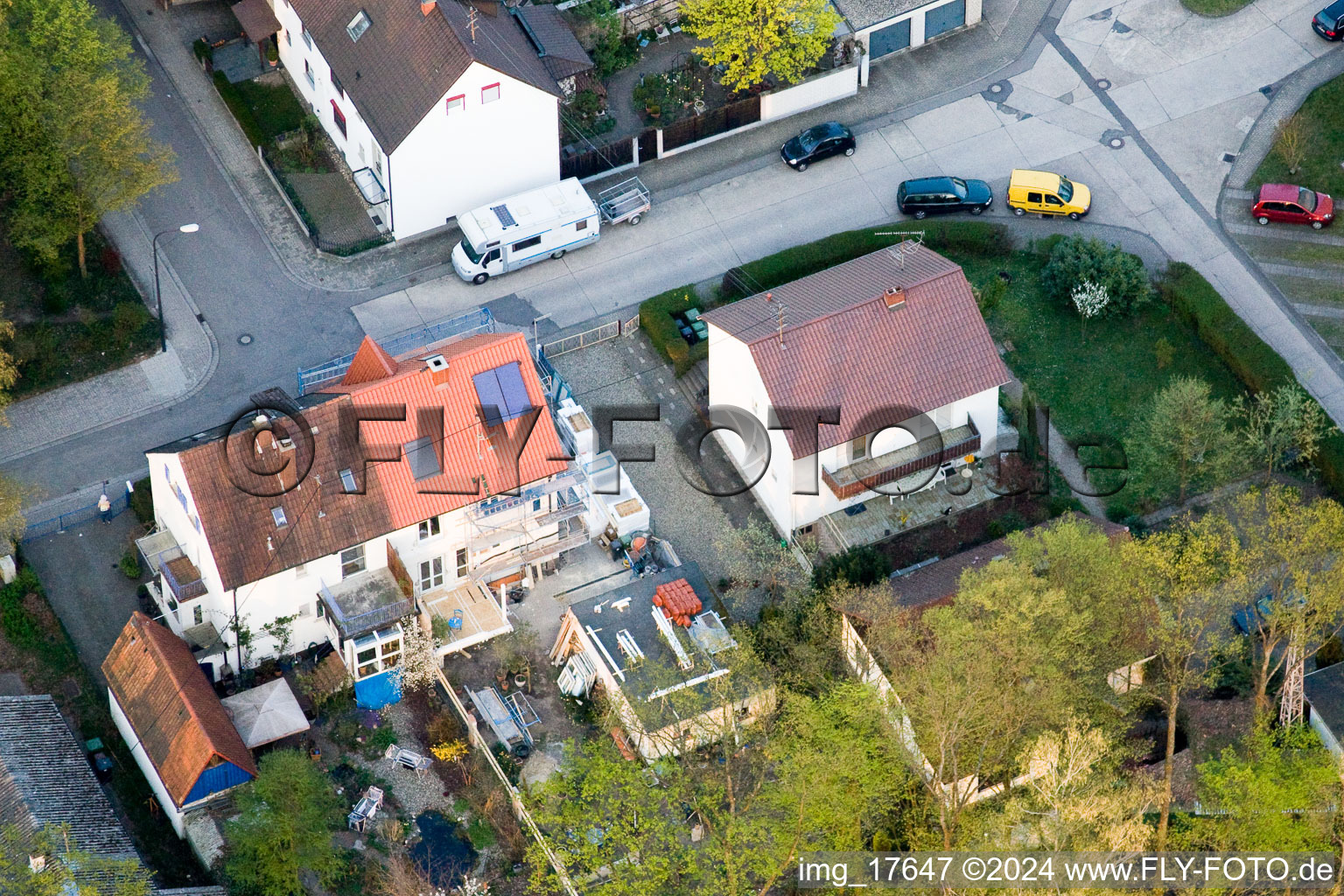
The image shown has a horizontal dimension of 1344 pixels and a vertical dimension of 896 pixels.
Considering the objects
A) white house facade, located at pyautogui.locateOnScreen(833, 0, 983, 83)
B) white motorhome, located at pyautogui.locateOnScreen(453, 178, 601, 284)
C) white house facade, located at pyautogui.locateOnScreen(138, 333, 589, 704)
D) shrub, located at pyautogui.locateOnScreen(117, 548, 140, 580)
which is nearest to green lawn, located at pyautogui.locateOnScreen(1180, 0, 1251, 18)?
white house facade, located at pyautogui.locateOnScreen(833, 0, 983, 83)

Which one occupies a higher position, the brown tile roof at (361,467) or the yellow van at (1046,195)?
the brown tile roof at (361,467)

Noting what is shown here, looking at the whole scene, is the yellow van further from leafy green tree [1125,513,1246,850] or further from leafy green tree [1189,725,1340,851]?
leafy green tree [1189,725,1340,851]

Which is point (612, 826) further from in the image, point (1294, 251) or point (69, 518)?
point (1294, 251)

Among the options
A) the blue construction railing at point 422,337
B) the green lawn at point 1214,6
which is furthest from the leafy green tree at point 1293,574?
the green lawn at point 1214,6

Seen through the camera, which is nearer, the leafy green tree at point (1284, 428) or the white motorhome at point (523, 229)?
the leafy green tree at point (1284, 428)

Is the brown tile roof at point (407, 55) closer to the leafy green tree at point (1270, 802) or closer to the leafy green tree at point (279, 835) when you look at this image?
the leafy green tree at point (279, 835)

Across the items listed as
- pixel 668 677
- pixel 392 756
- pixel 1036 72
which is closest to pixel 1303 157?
pixel 1036 72
